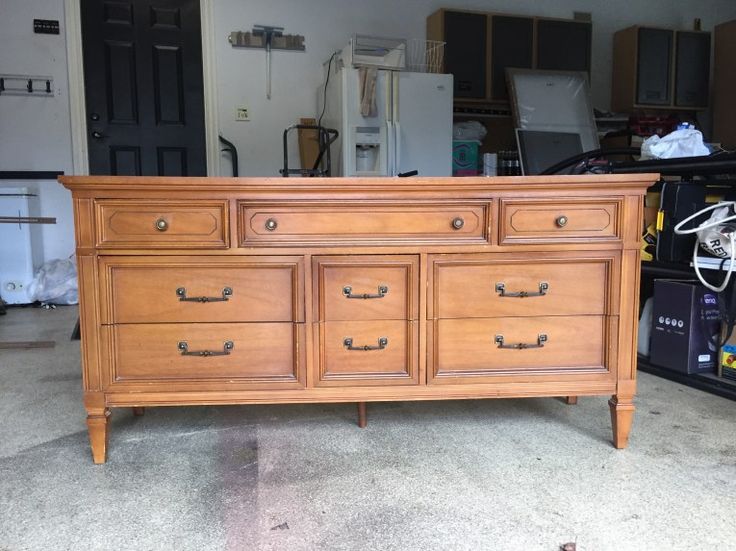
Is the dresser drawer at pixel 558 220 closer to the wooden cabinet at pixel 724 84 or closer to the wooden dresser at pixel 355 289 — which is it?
the wooden dresser at pixel 355 289

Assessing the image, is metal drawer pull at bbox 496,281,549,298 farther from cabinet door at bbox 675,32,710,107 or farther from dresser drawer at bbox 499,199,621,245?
cabinet door at bbox 675,32,710,107

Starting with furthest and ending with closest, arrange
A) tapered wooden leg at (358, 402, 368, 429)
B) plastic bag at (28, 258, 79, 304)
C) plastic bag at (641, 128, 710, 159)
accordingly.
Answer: plastic bag at (28, 258, 79, 304) < plastic bag at (641, 128, 710, 159) < tapered wooden leg at (358, 402, 368, 429)

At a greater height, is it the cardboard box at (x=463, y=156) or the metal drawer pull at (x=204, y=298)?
the cardboard box at (x=463, y=156)

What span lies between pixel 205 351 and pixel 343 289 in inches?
16.7

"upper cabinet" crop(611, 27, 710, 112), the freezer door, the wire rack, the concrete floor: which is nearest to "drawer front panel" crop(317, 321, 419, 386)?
the concrete floor

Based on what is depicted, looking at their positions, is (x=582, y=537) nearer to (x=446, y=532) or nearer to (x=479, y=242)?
(x=446, y=532)

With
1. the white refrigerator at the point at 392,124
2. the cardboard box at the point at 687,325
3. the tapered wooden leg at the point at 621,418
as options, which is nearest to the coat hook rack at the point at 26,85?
the white refrigerator at the point at 392,124

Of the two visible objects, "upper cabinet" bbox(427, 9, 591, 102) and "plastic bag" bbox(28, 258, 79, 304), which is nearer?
Result: "plastic bag" bbox(28, 258, 79, 304)

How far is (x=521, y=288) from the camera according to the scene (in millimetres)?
1727

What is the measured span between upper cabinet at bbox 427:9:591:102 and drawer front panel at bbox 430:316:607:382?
3.86m

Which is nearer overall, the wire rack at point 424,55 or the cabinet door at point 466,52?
the wire rack at point 424,55

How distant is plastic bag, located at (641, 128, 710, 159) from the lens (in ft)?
9.05

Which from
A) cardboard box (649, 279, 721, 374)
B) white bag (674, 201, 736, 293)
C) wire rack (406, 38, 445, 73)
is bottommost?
cardboard box (649, 279, 721, 374)

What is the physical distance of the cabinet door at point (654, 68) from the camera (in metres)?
5.61
